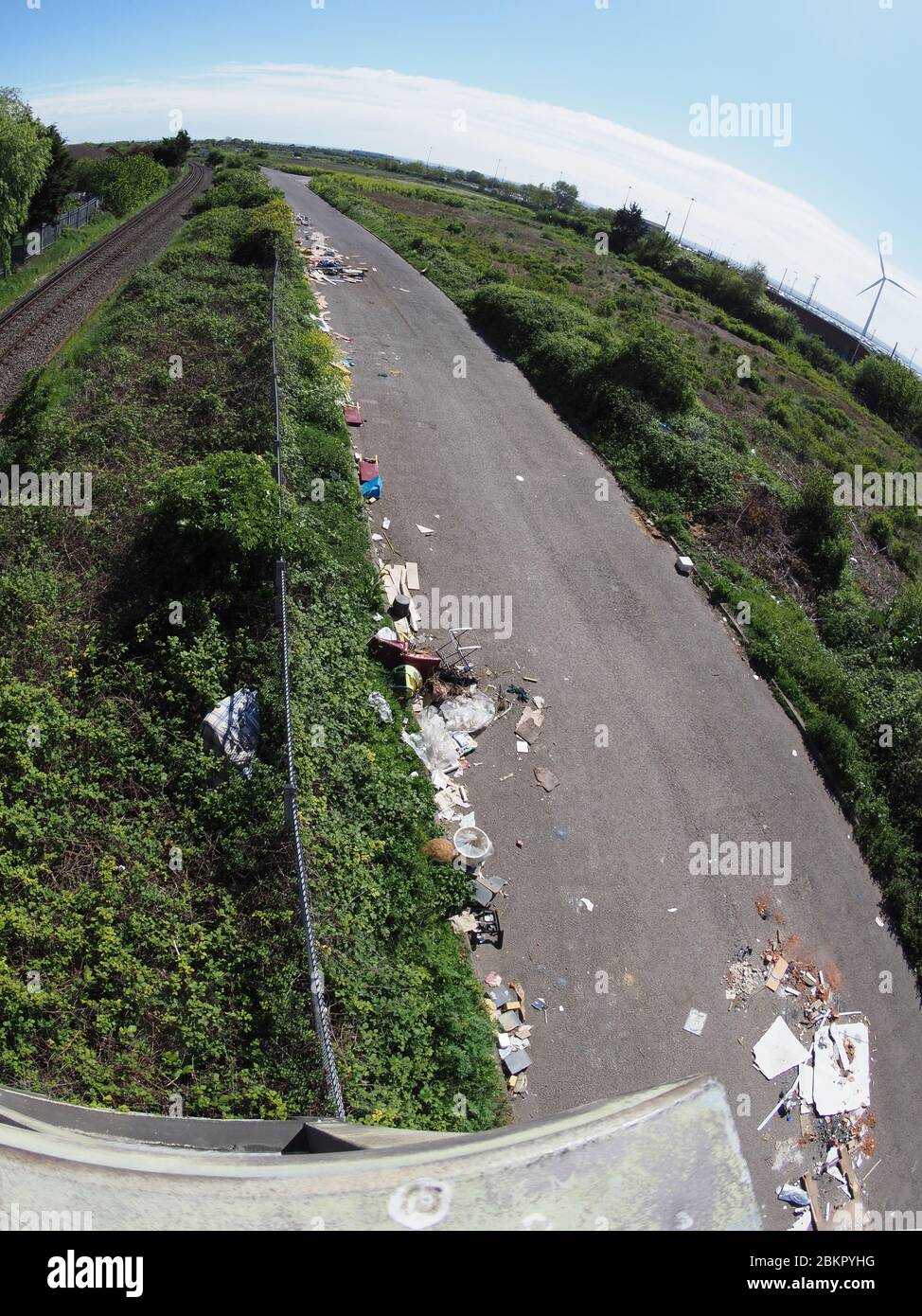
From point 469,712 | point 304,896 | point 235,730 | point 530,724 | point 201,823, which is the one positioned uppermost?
point 235,730

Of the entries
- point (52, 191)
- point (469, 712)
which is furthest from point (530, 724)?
point (52, 191)

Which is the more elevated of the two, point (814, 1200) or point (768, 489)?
point (768, 489)

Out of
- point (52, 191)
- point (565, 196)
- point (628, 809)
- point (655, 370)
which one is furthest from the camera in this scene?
point (565, 196)

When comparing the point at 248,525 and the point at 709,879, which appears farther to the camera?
the point at 248,525

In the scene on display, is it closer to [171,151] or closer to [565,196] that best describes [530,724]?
→ [171,151]
